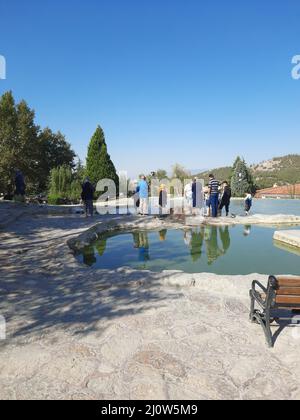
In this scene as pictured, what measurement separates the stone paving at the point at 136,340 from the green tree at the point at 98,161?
21.7m

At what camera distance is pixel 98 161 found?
1069 inches

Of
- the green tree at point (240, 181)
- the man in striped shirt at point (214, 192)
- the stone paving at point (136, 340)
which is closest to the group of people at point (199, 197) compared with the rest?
the man in striped shirt at point (214, 192)

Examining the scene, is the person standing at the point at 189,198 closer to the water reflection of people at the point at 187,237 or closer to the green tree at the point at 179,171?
the water reflection of people at the point at 187,237

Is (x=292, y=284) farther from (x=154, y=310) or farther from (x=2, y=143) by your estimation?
(x=2, y=143)

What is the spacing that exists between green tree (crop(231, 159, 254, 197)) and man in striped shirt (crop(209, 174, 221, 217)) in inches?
751

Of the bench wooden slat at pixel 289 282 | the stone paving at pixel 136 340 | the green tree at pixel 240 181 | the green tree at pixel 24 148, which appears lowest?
the stone paving at pixel 136 340

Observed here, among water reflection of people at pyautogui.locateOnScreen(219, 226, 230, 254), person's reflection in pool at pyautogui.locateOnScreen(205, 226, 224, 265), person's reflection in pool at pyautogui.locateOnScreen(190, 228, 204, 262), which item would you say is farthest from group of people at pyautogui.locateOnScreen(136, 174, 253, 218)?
person's reflection in pool at pyautogui.locateOnScreen(205, 226, 224, 265)

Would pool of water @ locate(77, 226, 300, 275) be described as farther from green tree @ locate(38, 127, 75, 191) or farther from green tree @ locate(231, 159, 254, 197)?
green tree @ locate(38, 127, 75, 191)

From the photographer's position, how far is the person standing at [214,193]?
41.2 ft

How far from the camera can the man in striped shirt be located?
1257cm

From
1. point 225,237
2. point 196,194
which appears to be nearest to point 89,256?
point 225,237

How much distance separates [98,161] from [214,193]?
1647cm

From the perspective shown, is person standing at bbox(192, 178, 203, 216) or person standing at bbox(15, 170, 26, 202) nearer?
person standing at bbox(192, 178, 203, 216)
